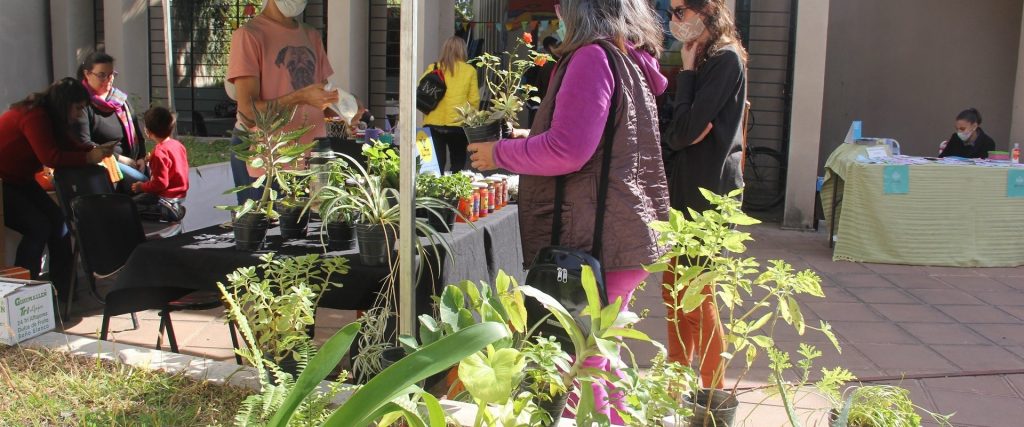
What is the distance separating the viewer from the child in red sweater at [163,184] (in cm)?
494

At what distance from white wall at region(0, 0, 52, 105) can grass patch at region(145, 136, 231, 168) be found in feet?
6.41

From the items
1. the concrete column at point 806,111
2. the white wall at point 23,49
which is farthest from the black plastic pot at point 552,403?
the white wall at point 23,49

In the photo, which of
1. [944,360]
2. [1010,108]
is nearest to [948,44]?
[1010,108]

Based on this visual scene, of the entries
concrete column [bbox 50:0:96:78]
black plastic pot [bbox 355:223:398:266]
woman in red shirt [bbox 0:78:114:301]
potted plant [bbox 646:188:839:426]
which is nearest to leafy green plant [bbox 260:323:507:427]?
potted plant [bbox 646:188:839:426]

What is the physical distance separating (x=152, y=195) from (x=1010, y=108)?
8684mm

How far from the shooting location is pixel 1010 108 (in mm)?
9109

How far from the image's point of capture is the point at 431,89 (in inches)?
259

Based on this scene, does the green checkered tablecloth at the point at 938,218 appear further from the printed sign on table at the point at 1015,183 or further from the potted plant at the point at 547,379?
the potted plant at the point at 547,379

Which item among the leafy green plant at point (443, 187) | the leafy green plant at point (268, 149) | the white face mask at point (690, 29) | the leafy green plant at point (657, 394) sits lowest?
the leafy green plant at point (657, 394)

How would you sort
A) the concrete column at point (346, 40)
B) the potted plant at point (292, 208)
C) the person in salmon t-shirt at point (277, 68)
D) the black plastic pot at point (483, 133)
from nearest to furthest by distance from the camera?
1. the black plastic pot at point (483, 133)
2. the potted plant at point (292, 208)
3. the person in salmon t-shirt at point (277, 68)
4. the concrete column at point (346, 40)

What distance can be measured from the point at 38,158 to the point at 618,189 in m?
3.69

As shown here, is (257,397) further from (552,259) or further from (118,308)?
(118,308)

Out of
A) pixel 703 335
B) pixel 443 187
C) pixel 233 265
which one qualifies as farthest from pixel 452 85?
pixel 703 335

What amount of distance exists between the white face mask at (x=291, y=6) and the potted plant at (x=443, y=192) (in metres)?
1.25
